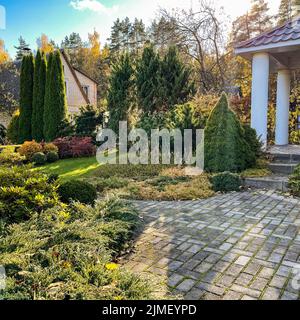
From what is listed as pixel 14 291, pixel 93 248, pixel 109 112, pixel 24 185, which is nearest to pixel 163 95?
pixel 109 112

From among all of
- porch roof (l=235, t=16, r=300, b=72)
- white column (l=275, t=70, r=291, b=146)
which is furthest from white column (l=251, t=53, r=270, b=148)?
white column (l=275, t=70, r=291, b=146)

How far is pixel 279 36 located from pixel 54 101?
12.5m

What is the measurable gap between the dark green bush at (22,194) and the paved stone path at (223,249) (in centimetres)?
156

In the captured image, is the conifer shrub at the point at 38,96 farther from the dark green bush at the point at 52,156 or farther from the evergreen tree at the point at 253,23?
the evergreen tree at the point at 253,23

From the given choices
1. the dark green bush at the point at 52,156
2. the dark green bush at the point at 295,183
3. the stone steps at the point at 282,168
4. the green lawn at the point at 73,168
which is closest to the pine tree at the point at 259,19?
the stone steps at the point at 282,168

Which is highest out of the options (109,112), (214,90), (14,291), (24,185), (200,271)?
(214,90)

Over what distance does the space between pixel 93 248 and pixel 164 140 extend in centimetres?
725

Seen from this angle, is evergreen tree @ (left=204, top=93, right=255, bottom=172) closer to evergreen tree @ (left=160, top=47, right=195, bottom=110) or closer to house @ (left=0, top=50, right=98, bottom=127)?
evergreen tree @ (left=160, top=47, right=195, bottom=110)

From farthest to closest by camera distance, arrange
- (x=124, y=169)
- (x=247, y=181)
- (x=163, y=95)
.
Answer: (x=163, y=95), (x=124, y=169), (x=247, y=181)

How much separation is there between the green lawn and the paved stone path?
4694 mm

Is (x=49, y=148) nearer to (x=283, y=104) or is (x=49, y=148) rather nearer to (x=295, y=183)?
(x=283, y=104)

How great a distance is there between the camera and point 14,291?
2.25 metres

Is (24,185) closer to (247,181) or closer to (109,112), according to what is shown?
(247,181)

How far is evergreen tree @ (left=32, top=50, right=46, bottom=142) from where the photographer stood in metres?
16.8
